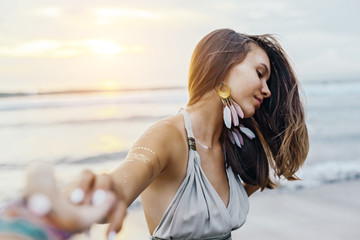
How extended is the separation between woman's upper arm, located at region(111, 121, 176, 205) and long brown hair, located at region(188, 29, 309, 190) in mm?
407

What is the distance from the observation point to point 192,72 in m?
2.58

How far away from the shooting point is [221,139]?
2.77 meters

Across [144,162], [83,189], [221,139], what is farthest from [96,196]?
[221,139]

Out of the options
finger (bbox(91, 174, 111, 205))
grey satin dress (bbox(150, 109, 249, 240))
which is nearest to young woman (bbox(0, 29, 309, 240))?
grey satin dress (bbox(150, 109, 249, 240))

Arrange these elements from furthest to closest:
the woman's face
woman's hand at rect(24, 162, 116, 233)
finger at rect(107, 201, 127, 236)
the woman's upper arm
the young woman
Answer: the woman's face → the young woman → the woman's upper arm → finger at rect(107, 201, 127, 236) → woman's hand at rect(24, 162, 116, 233)

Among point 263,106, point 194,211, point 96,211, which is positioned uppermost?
point 96,211

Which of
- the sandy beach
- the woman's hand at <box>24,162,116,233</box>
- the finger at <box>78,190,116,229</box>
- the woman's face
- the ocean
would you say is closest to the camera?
the woman's hand at <box>24,162,116,233</box>

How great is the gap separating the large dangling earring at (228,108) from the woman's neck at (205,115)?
4 centimetres

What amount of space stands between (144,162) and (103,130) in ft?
Result: 35.2

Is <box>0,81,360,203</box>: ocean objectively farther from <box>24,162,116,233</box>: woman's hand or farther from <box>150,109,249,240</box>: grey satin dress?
<box>24,162,116,233</box>: woman's hand

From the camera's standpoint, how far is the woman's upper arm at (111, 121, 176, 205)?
1.65 m

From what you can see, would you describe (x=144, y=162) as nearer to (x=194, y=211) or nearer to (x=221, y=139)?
(x=194, y=211)

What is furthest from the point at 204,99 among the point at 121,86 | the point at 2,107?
the point at 121,86

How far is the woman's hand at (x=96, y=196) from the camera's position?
126 centimetres
